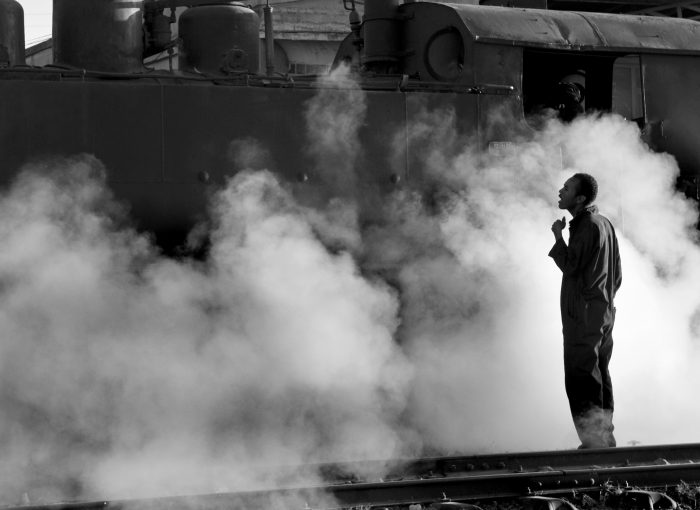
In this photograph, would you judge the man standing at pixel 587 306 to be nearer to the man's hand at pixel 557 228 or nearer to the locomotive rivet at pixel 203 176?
the man's hand at pixel 557 228

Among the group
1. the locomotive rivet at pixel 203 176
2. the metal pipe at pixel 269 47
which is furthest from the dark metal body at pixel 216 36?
the locomotive rivet at pixel 203 176

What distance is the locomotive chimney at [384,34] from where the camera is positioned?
7971 millimetres

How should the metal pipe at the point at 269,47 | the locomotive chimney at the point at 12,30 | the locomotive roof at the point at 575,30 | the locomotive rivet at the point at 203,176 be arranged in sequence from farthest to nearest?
the metal pipe at the point at 269,47, the locomotive chimney at the point at 12,30, the locomotive roof at the point at 575,30, the locomotive rivet at the point at 203,176

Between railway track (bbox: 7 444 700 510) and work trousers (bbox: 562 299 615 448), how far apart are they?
454mm

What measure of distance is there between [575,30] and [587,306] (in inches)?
94.2

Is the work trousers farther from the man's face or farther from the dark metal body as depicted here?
the dark metal body

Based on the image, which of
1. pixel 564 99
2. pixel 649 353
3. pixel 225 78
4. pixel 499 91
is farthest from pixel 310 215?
pixel 649 353

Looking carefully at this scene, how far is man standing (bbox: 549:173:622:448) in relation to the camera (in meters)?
6.09

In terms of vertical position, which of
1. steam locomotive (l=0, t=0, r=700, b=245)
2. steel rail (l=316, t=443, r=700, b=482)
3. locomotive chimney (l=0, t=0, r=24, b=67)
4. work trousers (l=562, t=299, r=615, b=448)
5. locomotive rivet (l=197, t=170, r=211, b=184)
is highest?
locomotive chimney (l=0, t=0, r=24, b=67)

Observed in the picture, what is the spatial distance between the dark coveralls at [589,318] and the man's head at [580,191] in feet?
0.18

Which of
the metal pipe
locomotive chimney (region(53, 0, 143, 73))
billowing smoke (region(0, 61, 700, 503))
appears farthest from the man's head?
locomotive chimney (region(53, 0, 143, 73))

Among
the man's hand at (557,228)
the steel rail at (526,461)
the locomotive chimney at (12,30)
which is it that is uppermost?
the locomotive chimney at (12,30)

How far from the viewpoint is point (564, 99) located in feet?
24.6

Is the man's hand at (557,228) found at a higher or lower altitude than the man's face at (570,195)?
lower
